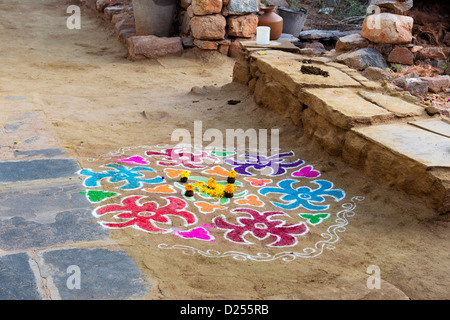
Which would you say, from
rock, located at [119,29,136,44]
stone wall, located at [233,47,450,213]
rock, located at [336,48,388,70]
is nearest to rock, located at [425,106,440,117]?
stone wall, located at [233,47,450,213]

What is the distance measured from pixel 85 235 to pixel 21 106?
2.68m

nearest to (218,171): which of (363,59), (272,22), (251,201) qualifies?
(251,201)

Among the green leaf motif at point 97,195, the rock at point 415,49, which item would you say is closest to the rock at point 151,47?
the rock at point 415,49

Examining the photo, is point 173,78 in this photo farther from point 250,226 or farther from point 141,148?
point 250,226

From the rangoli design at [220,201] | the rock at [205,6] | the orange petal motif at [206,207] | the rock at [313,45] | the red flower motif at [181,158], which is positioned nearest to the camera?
the rangoli design at [220,201]

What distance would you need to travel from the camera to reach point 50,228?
2686 mm

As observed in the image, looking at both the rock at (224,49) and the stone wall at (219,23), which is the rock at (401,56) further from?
the rock at (224,49)

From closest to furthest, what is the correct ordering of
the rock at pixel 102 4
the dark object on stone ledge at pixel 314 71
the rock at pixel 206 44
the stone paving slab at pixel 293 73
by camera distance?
the stone paving slab at pixel 293 73, the dark object on stone ledge at pixel 314 71, the rock at pixel 206 44, the rock at pixel 102 4

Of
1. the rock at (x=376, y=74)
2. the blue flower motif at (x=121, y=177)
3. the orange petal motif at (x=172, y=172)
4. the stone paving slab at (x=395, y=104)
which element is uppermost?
the stone paving slab at (x=395, y=104)

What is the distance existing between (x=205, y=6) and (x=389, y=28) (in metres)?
2.51

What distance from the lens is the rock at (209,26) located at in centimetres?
727

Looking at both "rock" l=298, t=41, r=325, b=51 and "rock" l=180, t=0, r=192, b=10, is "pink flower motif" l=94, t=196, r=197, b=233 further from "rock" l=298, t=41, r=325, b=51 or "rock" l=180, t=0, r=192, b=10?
"rock" l=298, t=41, r=325, b=51

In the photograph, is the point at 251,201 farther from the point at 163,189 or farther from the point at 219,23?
the point at 219,23

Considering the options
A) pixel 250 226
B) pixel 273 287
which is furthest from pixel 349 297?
pixel 250 226
